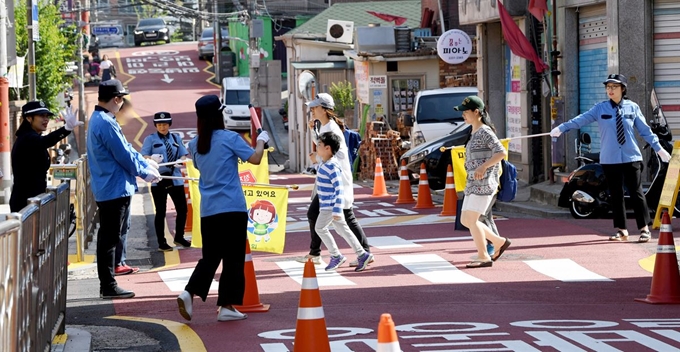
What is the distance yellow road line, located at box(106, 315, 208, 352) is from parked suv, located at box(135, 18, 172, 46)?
8066 cm

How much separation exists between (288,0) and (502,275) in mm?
52345

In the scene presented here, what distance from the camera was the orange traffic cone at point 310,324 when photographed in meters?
7.80

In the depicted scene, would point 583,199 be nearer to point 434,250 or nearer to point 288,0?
point 434,250

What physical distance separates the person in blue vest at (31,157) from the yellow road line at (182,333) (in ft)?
7.51

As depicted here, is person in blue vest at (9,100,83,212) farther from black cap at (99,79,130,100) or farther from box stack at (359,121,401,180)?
box stack at (359,121,401,180)

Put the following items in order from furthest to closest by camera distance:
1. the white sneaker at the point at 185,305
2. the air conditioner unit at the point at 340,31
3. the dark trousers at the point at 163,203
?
1. the air conditioner unit at the point at 340,31
2. the dark trousers at the point at 163,203
3. the white sneaker at the point at 185,305

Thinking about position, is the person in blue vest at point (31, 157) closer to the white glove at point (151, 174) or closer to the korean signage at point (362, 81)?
the white glove at point (151, 174)

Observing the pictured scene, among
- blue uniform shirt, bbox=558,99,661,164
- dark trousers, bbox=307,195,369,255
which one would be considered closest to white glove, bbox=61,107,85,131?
dark trousers, bbox=307,195,369,255

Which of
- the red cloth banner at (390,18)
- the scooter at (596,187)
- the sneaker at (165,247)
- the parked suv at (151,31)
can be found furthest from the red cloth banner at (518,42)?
the parked suv at (151,31)

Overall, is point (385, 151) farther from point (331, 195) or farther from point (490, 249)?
point (331, 195)

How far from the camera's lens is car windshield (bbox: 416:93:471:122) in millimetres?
28875

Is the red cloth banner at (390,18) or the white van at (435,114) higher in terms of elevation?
the red cloth banner at (390,18)

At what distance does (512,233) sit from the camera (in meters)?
16.5

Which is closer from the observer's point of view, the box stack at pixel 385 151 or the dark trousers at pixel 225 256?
the dark trousers at pixel 225 256
